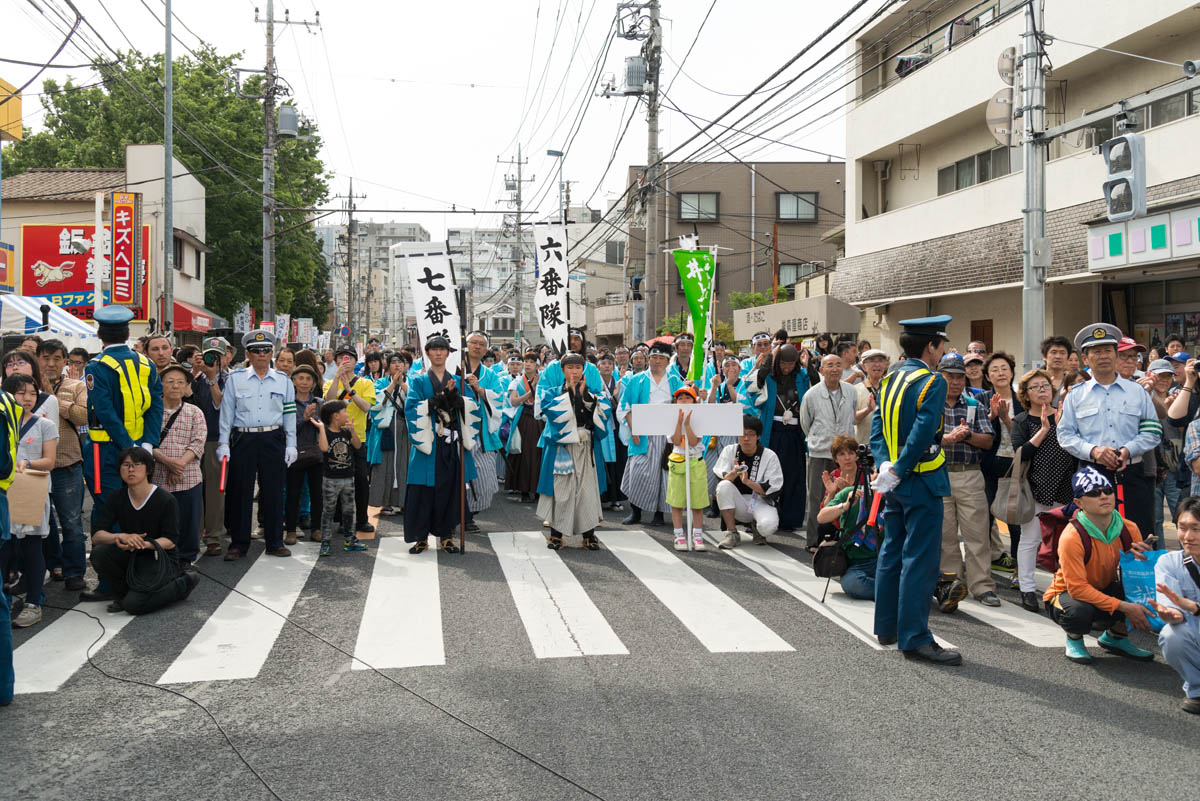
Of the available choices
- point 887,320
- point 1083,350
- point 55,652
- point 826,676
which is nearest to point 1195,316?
point 887,320

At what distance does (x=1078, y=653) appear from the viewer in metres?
5.64

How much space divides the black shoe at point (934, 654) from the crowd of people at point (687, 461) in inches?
0.6

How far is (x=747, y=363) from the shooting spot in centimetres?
1158

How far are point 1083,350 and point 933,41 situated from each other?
51.9 feet

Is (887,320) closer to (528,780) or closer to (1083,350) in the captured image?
(1083,350)

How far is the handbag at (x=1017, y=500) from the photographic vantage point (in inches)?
275

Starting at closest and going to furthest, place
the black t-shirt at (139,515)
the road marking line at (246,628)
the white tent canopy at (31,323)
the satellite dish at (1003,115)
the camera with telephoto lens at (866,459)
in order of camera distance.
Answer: the road marking line at (246,628)
the camera with telephoto lens at (866,459)
the black t-shirt at (139,515)
the satellite dish at (1003,115)
the white tent canopy at (31,323)

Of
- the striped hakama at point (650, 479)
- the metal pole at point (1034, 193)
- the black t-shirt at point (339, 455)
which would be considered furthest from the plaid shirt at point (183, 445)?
the metal pole at point (1034, 193)

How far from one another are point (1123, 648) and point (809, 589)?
2.33 meters

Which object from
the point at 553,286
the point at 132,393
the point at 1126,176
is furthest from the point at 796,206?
the point at 132,393

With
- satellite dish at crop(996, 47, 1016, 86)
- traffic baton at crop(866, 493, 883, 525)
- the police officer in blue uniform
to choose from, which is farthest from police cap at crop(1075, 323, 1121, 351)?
satellite dish at crop(996, 47, 1016, 86)

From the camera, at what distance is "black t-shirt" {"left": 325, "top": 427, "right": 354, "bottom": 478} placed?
917cm

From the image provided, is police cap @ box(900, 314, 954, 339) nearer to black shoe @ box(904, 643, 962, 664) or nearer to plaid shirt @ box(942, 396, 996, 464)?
plaid shirt @ box(942, 396, 996, 464)

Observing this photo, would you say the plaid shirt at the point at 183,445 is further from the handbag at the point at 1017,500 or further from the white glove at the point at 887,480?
the handbag at the point at 1017,500
